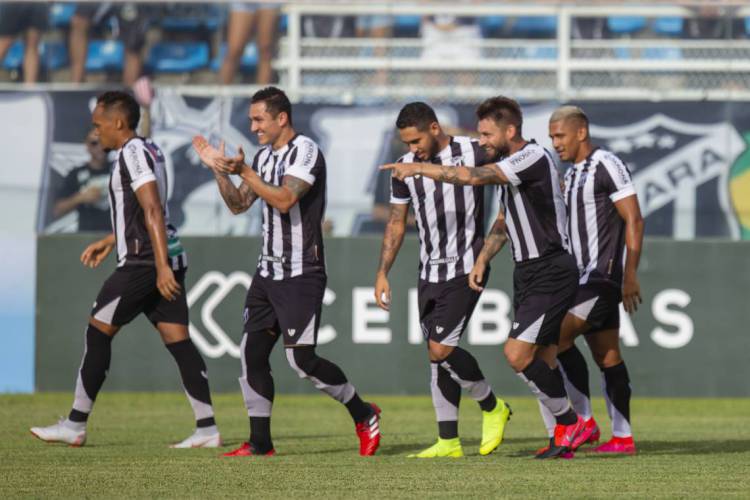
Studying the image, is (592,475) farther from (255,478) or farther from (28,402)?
(28,402)

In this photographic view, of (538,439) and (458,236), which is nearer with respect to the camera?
(458,236)

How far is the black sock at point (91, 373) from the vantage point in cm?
852

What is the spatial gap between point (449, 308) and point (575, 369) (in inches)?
44.3

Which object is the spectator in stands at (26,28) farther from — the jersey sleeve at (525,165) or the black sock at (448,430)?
the jersey sleeve at (525,165)

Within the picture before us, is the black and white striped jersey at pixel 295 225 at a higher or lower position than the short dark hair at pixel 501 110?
lower

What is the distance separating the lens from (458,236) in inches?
321

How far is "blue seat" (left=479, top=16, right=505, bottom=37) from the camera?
14.1 m

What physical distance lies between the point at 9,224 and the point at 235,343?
7.92 ft

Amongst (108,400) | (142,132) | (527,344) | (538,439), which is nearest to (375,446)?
(527,344)

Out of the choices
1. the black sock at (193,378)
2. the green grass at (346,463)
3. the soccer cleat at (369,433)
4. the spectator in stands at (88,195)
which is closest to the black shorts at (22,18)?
the spectator in stands at (88,195)

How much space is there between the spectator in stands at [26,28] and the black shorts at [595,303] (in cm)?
731

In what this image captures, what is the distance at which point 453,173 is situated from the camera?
7.30m

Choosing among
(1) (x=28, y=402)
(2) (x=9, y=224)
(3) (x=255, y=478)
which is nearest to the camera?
(3) (x=255, y=478)

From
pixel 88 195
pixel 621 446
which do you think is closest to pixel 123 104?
pixel 621 446
